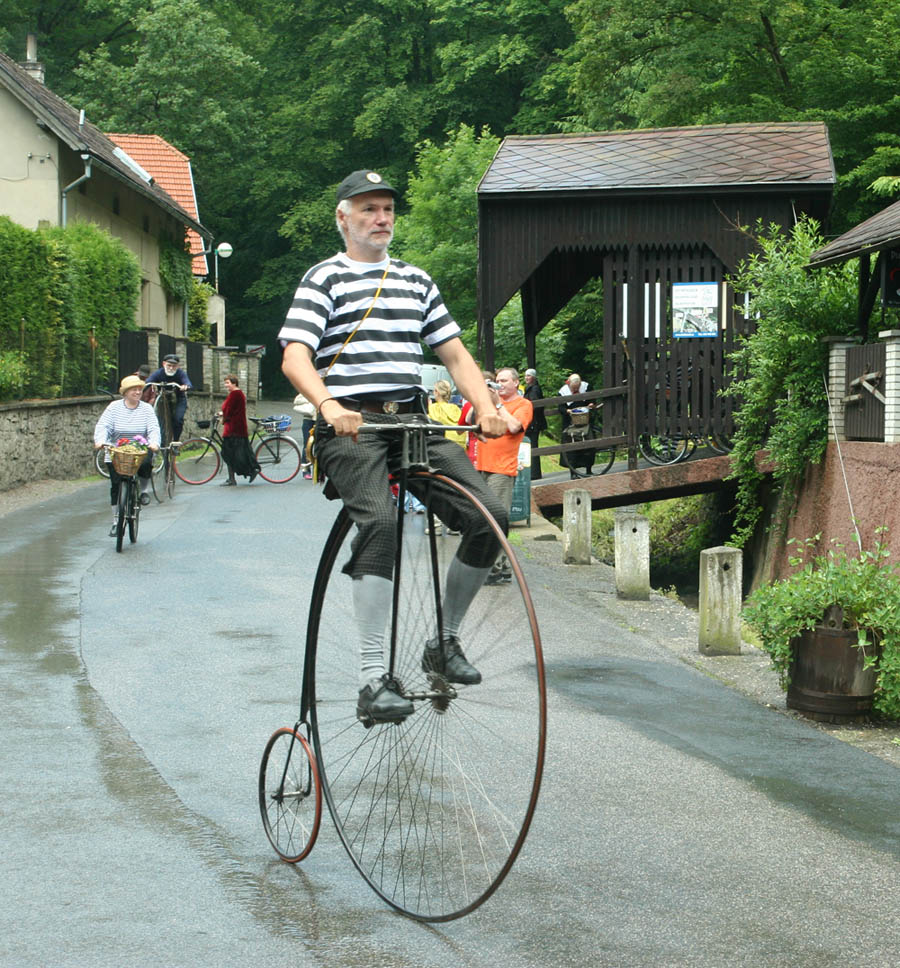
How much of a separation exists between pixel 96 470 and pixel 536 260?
37.8 feet

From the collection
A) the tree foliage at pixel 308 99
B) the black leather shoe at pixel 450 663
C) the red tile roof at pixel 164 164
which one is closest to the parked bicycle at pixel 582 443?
the tree foliage at pixel 308 99

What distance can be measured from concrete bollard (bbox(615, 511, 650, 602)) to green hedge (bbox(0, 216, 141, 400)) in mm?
13043

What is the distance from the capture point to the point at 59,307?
2834 cm

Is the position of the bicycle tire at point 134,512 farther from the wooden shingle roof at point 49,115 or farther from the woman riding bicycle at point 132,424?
the wooden shingle roof at point 49,115

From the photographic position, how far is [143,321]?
145 ft

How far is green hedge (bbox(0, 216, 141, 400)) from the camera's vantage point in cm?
2583

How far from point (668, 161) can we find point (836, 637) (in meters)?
15.0

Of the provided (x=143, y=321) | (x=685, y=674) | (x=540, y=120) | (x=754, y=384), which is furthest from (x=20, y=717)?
(x=540, y=120)

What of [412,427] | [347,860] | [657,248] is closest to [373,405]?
[412,427]

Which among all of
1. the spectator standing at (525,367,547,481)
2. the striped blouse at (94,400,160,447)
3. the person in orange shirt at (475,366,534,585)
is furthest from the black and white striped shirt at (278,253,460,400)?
the spectator standing at (525,367,547,481)

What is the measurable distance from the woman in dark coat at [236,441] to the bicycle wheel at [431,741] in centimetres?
1971

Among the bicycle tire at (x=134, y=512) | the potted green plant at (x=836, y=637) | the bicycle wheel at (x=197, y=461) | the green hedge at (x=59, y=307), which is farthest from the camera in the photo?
the bicycle wheel at (x=197, y=461)

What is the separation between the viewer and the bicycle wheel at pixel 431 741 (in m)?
4.58

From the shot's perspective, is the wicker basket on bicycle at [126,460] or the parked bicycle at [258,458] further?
the parked bicycle at [258,458]
